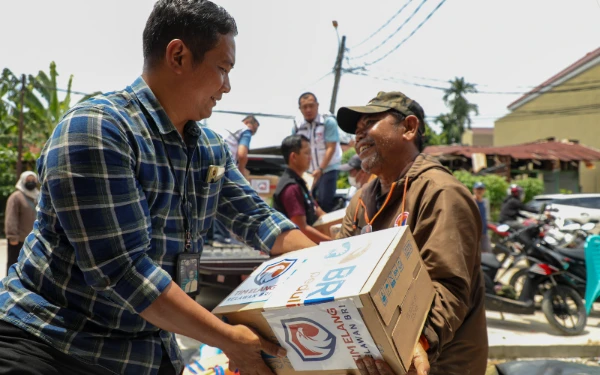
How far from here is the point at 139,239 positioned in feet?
4.76

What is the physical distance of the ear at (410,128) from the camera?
93.1 inches

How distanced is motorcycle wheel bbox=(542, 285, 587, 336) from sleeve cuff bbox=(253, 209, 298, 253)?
5568 mm

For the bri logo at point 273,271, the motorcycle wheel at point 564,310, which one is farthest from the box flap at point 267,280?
the motorcycle wheel at point 564,310

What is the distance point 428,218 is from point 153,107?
3.45ft

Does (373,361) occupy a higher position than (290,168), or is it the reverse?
(373,361)

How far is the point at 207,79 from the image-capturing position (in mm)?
1655

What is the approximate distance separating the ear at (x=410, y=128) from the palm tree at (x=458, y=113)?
167ft

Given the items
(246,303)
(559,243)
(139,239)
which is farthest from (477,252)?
(559,243)

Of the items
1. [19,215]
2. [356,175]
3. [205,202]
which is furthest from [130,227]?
[19,215]

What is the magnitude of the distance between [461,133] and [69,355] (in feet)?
177

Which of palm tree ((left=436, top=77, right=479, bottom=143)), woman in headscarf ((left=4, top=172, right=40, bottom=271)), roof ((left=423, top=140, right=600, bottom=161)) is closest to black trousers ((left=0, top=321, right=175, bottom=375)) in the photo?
woman in headscarf ((left=4, top=172, right=40, bottom=271))

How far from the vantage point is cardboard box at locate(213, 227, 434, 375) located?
1.38m

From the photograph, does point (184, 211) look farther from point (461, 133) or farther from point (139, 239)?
point (461, 133)

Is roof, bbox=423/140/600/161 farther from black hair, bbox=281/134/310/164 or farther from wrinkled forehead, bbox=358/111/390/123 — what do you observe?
wrinkled forehead, bbox=358/111/390/123
